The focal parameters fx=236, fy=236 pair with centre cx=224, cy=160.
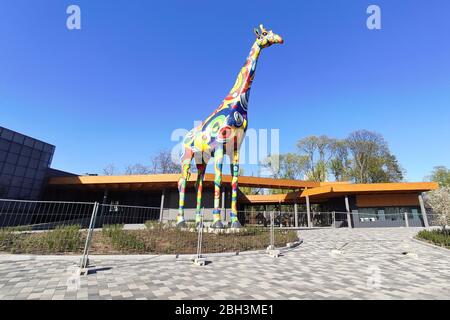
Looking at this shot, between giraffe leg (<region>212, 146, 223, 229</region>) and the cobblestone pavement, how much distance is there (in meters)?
4.08

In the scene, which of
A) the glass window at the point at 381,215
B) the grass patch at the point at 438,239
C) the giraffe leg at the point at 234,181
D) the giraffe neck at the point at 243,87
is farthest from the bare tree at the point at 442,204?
the giraffe neck at the point at 243,87

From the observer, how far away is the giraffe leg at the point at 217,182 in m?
12.8

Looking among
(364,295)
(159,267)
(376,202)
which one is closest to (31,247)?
(159,267)

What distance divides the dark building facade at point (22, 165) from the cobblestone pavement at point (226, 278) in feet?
74.0

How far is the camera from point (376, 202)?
2811cm

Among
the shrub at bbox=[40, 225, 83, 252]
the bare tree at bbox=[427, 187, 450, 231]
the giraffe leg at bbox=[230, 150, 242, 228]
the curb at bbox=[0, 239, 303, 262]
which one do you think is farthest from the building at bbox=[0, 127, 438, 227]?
the shrub at bbox=[40, 225, 83, 252]

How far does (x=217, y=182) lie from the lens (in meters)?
13.0

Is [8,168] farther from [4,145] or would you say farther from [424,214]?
[424,214]

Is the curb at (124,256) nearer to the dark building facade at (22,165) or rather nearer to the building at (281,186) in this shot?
the building at (281,186)

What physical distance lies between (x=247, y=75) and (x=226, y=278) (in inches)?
437

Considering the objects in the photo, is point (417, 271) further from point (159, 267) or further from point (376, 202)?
point (376, 202)
